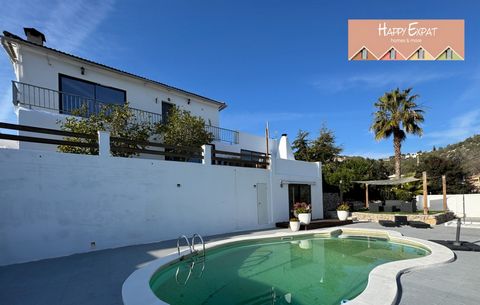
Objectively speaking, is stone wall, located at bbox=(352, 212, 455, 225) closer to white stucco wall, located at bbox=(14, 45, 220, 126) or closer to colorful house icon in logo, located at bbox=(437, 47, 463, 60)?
colorful house icon in logo, located at bbox=(437, 47, 463, 60)

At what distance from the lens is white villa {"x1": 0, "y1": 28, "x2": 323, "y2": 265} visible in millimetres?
8305

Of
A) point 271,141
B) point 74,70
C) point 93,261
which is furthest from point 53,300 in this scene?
point 271,141

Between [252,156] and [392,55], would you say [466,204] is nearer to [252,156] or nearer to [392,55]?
[252,156]

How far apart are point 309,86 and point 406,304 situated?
17178mm

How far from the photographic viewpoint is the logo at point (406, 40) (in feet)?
27.3

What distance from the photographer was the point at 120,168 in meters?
10.3

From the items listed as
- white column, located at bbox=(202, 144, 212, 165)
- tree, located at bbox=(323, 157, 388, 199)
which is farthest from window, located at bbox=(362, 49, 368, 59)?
tree, located at bbox=(323, 157, 388, 199)

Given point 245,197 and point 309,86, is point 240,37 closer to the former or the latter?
point 309,86

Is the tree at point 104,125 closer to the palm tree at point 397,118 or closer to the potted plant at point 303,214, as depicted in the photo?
the potted plant at point 303,214

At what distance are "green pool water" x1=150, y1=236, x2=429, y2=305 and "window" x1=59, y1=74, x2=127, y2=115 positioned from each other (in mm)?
9902

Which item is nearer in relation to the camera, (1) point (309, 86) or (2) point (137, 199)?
(2) point (137, 199)

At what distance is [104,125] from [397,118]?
22378 millimetres

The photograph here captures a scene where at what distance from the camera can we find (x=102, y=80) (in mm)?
15188

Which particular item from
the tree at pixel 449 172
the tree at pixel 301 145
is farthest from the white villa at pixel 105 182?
the tree at pixel 449 172
